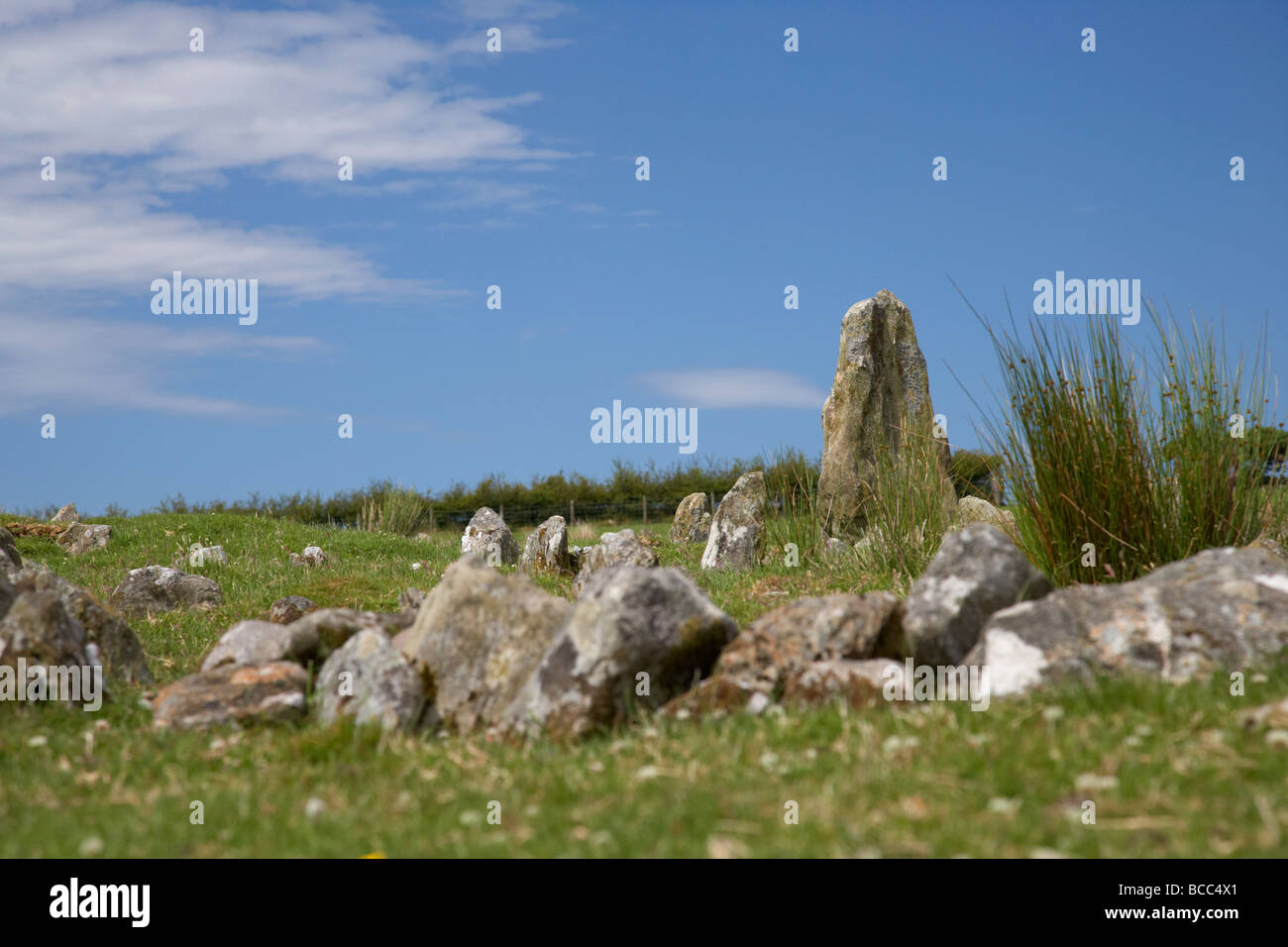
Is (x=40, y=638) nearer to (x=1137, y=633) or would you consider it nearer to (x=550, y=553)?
(x=1137, y=633)

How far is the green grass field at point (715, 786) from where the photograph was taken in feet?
12.1

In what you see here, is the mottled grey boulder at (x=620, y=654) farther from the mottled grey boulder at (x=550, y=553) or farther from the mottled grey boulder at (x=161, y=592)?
the mottled grey boulder at (x=550, y=553)

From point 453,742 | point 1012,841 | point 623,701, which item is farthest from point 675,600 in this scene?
point 1012,841

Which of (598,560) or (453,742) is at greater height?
(598,560)

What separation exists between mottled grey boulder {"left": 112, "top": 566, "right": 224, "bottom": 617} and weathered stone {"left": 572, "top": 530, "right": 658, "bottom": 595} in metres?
4.22


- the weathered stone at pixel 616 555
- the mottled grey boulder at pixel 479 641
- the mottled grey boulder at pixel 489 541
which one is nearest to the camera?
the mottled grey boulder at pixel 479 641

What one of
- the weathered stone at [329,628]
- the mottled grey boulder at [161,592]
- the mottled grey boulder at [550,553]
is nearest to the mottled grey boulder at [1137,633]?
the weathered stone at [329,628]

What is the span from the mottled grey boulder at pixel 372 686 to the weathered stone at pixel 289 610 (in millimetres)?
3878

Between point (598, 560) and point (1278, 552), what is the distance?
741cm

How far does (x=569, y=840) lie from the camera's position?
384 cm

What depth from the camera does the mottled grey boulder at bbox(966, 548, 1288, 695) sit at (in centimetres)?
526

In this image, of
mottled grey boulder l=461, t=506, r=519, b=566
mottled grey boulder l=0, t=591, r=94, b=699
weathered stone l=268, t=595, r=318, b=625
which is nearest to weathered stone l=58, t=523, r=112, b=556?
mottled grey boulder l=461, t=506, r=519, b=566
